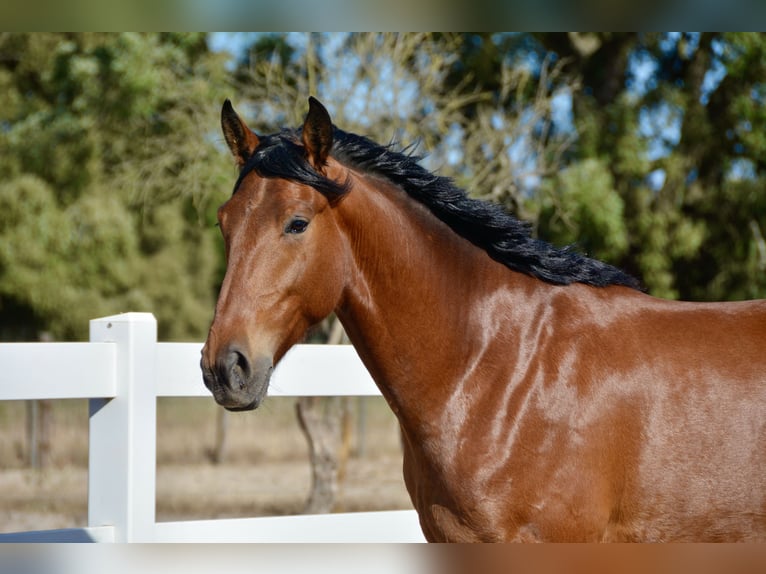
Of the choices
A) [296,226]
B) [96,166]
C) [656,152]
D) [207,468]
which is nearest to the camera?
[296,226]

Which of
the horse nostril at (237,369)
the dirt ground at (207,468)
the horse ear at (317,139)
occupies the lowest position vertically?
the dirt ground at (207,468)

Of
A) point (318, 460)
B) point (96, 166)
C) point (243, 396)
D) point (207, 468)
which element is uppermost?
point (96, 166)

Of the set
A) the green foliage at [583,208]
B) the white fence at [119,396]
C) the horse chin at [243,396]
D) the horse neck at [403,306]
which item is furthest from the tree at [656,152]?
the horse chin at [243,396]

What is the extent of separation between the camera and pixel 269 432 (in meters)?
16.2

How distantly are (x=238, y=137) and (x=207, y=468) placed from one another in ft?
39.0

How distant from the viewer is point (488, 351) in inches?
117

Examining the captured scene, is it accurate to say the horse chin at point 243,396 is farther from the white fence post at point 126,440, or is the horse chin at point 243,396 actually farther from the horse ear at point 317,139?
the white fence post at point 126,440

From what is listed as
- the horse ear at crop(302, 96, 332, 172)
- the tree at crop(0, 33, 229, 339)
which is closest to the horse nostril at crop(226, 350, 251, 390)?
the horse ear at crop(302, 96, 332, 172)

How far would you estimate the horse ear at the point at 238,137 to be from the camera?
2.99m

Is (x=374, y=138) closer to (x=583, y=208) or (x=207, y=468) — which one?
(x=583, y=208)

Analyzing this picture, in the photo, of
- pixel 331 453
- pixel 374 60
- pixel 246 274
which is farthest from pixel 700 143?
pixel 246 274

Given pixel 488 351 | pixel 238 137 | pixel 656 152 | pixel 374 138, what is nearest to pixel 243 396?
pixel 488 351

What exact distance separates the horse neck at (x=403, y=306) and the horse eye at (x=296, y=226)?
0.58ft

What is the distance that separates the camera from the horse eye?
275cm
